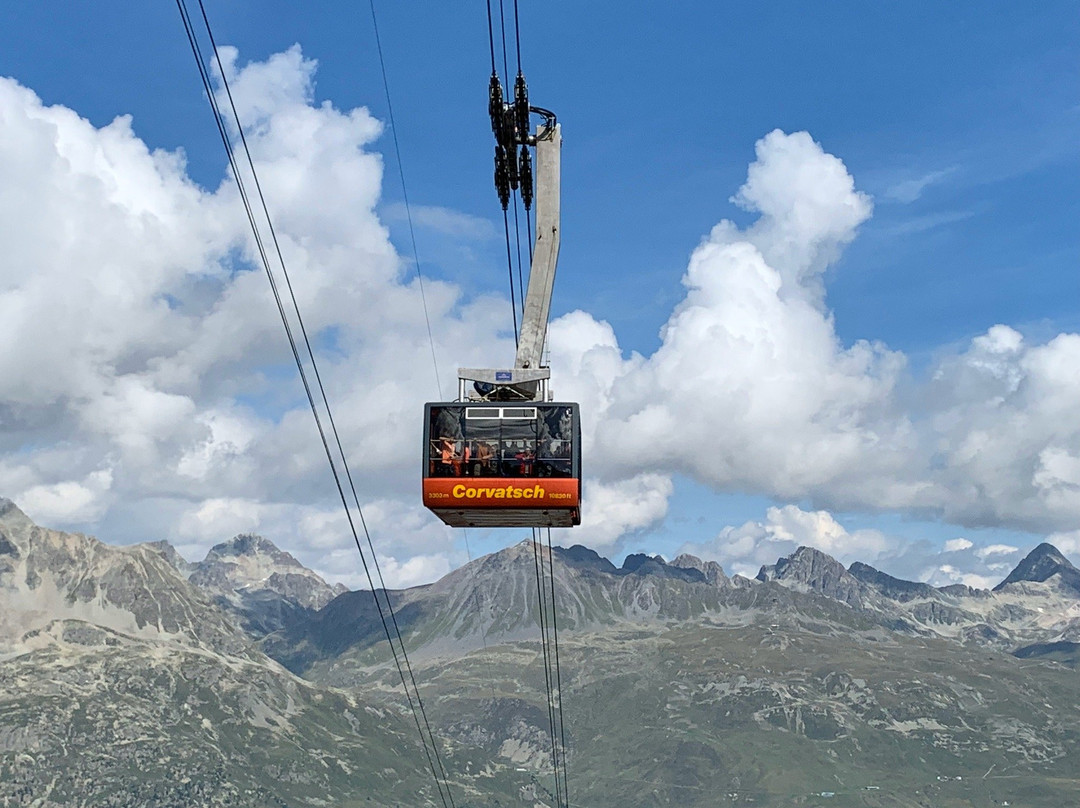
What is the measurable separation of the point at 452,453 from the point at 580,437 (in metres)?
6.21

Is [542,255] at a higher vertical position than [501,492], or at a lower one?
higher

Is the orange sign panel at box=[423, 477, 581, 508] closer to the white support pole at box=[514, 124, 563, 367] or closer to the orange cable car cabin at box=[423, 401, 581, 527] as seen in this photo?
the orange cable car cabin at box=[423, 401, 581, 527]

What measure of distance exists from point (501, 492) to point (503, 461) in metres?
1.47

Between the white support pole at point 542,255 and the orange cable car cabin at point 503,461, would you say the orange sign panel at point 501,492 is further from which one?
the white support pole at point 542,255

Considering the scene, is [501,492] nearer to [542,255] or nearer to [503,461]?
[503,461]

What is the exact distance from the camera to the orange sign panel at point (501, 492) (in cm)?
5800

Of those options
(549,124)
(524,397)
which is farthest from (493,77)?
(524,397)

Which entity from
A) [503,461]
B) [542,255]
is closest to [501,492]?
[503,461]

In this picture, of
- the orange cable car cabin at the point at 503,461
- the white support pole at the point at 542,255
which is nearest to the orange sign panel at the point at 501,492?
the orange cable car cabin at the point at 503,461

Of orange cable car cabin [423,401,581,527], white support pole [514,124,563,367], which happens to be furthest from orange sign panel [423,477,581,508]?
white support pole [514,124,563,367]

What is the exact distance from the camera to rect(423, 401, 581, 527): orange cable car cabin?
58156 mm

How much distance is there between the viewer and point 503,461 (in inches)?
2301

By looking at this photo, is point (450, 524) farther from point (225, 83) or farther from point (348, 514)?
point (225, 83)

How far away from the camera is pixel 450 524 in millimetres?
60938
